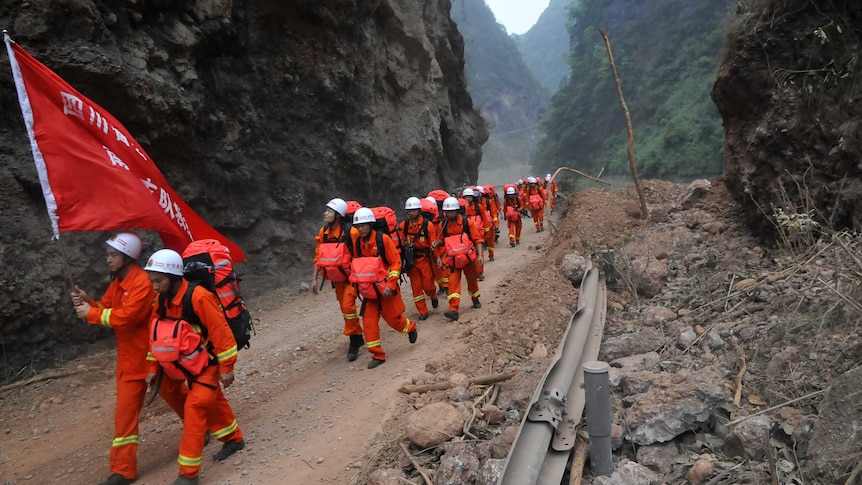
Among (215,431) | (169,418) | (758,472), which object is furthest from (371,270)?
(758,472)

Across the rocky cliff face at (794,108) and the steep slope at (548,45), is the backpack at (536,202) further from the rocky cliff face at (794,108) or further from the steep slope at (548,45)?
the steep slope at (548,45)

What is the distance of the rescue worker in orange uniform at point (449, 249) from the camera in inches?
313

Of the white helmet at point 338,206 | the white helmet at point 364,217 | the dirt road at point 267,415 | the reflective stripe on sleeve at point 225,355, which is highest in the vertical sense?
the white helmet at point 338,206

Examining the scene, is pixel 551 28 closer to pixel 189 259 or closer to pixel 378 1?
pixel 378 1

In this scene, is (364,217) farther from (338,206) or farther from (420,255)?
(420,255)

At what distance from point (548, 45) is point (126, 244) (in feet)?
537

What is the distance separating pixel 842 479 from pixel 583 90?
58.6 metres

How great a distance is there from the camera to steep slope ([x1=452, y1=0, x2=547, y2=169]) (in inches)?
3430

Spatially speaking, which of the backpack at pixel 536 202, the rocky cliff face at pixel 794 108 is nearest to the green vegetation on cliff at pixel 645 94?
the backpack at pixel 536 202

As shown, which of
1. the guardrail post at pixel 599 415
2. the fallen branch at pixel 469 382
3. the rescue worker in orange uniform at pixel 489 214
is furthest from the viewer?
the rescue worker in orange uniform at pixel 489 214

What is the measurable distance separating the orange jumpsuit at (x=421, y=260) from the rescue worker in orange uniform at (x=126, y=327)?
4.52m

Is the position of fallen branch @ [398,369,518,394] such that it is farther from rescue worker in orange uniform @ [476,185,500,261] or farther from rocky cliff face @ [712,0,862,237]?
rescue worker in orange uniform @ [476,185,500,261]

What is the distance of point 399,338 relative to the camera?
23.5 feet

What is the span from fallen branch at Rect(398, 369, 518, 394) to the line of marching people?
3.62 feet
